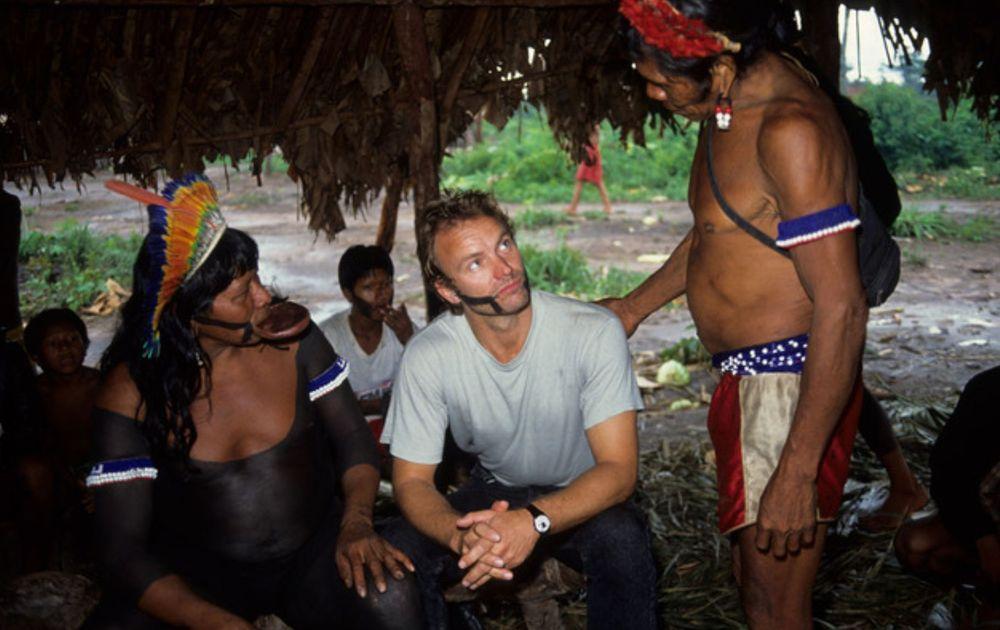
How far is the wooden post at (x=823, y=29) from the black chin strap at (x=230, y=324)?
3598 millimetres

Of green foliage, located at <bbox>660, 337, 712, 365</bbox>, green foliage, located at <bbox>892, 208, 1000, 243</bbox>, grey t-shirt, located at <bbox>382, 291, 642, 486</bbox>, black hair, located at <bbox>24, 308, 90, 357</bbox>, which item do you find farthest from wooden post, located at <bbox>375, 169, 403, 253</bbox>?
green foliage, located at <bbox>892, 208, 1000, 243</bbox>

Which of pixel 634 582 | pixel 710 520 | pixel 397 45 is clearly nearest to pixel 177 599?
pixel 634 582

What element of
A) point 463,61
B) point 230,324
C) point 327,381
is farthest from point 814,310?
point 463,61

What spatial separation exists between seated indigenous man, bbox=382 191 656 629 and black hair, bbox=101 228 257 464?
567mm

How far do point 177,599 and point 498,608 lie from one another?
136 cm

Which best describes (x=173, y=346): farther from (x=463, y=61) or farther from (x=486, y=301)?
(x=463, y=61)

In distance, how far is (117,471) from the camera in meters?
2.46

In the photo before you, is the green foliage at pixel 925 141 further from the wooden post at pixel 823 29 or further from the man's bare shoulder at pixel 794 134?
the man's bare shoulder at pixel 794 134

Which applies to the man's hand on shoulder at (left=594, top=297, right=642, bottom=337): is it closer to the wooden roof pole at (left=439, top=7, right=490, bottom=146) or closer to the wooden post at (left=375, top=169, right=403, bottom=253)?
the wooden roof pole at (left=439, top=7, right=490, bottom=146)

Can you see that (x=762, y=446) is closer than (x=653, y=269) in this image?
Yes

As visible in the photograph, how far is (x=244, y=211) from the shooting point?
15.1 m

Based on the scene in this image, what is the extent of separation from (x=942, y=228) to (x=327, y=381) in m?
10.4

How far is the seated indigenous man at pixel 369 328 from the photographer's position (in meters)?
4.65

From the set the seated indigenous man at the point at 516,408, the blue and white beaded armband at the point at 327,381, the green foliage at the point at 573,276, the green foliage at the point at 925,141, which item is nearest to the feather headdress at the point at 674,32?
the seated indigenous man at the point at 516,408
